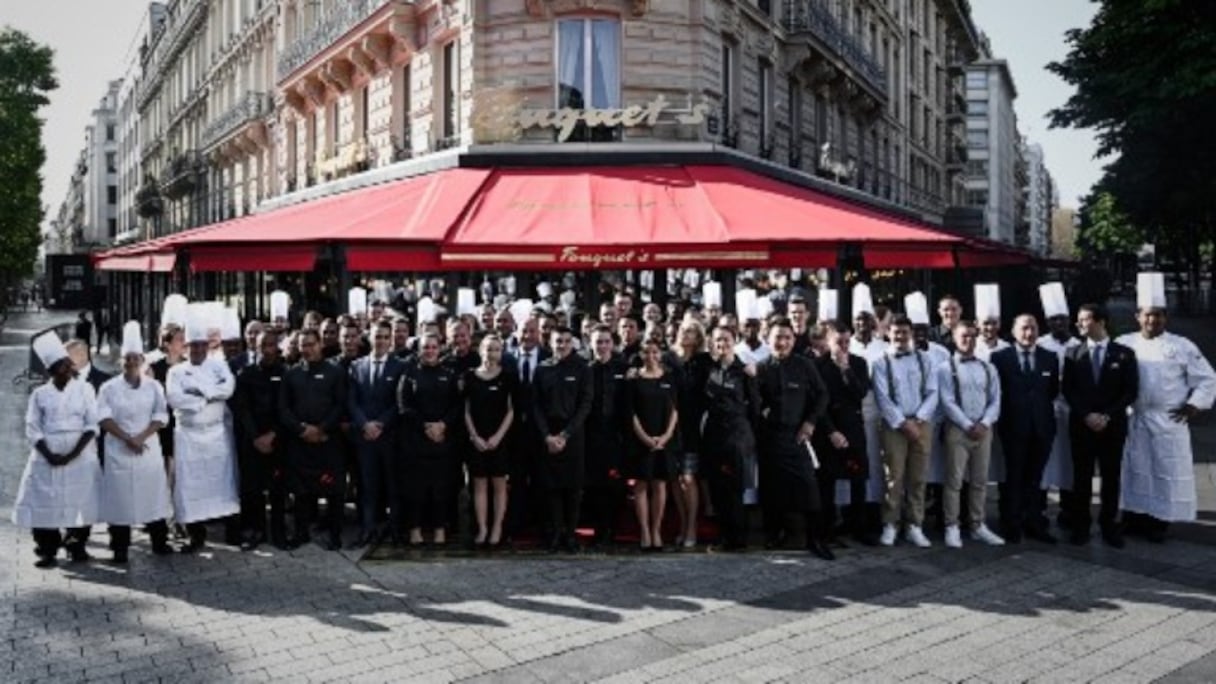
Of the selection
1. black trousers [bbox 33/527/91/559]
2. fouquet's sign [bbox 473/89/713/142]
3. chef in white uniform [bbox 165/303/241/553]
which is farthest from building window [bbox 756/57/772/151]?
black trousers [bbox 33/527/91/559]

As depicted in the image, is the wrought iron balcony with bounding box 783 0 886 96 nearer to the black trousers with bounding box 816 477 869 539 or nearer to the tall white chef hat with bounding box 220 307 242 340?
the black trousers with bounding box 816 477 869 539

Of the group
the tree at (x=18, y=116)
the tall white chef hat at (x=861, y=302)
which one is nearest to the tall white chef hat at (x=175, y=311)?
the tall white chef hat at (x=861, y=302)

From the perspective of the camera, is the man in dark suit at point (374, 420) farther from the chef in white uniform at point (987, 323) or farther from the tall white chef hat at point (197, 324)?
the chef in white uniform at point (987, 323)

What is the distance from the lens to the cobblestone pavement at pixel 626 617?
6.07 metres

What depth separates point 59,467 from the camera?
8.53 metres

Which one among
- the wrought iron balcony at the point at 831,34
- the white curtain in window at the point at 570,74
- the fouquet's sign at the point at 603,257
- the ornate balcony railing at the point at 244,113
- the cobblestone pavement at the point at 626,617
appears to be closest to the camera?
the cobblestone pavement at the point at 626,617

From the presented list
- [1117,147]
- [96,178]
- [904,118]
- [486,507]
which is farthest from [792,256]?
[96,178]

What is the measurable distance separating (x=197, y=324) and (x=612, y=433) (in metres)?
3.84

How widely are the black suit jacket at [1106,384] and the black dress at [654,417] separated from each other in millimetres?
3779

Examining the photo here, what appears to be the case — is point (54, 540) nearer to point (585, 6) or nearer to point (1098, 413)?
point (1098, 413)

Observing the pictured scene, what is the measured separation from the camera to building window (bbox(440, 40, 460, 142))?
17.1 metres

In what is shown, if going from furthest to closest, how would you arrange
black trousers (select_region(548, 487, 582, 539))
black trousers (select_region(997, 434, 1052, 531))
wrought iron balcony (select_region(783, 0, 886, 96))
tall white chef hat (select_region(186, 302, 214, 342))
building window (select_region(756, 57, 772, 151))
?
wrought iron balcony (select_region(783, 0, 886, 96)), building window (select_region(756, 57, 772, 151)), black trousers (select_region(997, 434, 1052, 531)), tall white chef hat (select_region(186, 302, 214, 342)), black trousers (select_region(548, 487, 582, 539))

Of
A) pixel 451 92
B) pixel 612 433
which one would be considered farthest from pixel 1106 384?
pixel 451 92

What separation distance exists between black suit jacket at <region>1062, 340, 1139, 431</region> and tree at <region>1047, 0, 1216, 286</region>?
14745 mm
